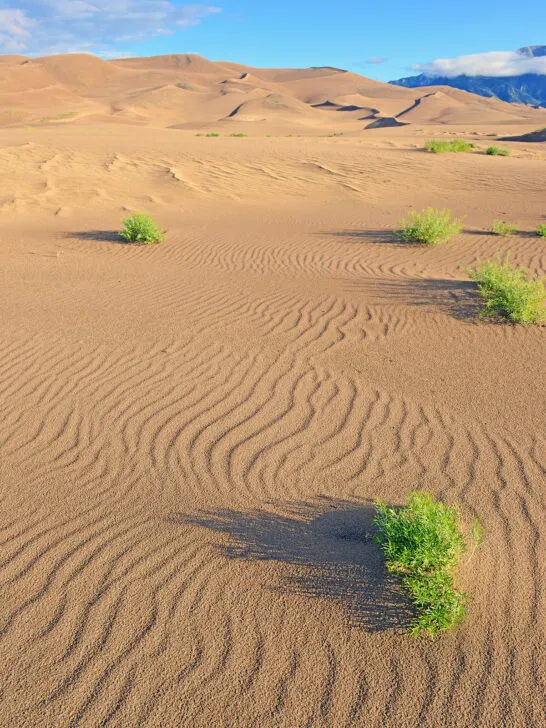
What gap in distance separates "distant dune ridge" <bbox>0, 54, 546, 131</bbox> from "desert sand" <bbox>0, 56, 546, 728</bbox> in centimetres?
4121

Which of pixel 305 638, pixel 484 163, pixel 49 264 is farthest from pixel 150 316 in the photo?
pixel 484 163

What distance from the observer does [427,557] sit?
293 cm

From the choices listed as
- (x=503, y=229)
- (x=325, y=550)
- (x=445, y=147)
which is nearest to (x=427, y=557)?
(x=325, y=550)

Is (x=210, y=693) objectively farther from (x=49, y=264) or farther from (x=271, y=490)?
(x=49, y=264)

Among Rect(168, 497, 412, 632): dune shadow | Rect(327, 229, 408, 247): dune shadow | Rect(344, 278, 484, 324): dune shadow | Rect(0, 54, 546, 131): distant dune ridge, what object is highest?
Rect(0, 54, 546, 131): distant dune ridge

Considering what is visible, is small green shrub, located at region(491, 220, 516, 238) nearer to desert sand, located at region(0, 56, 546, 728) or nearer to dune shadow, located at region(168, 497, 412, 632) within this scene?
desert sand, located at region(0, 56, 546, 728)

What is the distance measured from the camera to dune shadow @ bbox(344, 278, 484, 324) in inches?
288

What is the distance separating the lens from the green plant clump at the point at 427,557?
277 centimetres

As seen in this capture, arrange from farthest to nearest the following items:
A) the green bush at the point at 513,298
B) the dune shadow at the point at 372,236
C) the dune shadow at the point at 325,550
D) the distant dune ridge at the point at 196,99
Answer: the distant dune ridge at the point at 196,99
the dune shadow at the point at 372,236
the green bush at the point at 513,298
the dune shadow at the point at 325,550

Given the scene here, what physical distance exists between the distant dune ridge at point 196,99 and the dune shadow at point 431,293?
40.9m

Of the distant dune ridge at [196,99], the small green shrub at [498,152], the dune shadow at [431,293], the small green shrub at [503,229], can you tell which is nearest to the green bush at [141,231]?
the dune shadow at [431,293]

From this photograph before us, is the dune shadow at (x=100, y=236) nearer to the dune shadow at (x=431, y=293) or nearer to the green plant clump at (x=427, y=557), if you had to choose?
the dune shadow at (x=431, y=293)

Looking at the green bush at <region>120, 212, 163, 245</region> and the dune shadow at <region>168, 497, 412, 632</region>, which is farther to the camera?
the green bush at <region>120, 212, 163, 245</region>

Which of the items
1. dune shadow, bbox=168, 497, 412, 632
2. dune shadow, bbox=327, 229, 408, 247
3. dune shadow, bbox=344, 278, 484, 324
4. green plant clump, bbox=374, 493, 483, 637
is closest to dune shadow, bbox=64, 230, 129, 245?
dune shadow, bbox=327, 229, 408, 247
